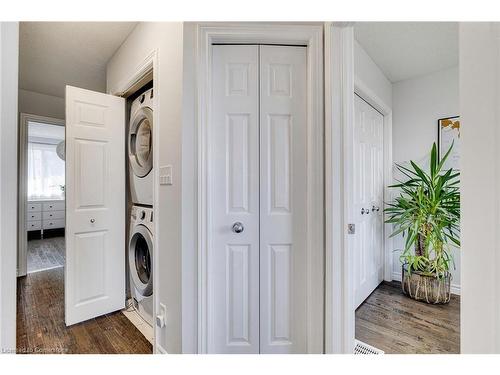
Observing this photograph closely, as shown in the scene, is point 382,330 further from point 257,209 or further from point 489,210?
point 489,210

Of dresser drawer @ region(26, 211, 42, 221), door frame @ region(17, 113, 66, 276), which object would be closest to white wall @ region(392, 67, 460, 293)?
door frame @ region(17, 113, 66, 276)

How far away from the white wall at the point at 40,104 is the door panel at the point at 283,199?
3.19m

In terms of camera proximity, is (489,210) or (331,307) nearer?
(489,210)

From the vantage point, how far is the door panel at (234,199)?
120cm

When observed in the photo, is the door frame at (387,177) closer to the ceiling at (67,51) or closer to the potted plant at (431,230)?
the potted plant at (431,230)

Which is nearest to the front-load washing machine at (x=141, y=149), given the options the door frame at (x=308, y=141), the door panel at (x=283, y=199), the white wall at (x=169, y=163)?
the white wall at (x=169, y=163)

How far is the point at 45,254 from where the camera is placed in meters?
3.53

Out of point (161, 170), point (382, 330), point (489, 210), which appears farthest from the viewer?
point (382, 330)

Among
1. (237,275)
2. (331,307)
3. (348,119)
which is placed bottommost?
(331,307)

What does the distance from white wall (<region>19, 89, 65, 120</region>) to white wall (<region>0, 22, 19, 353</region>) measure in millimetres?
3121

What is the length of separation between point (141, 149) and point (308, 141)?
1.36 meters

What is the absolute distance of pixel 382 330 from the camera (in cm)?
164
